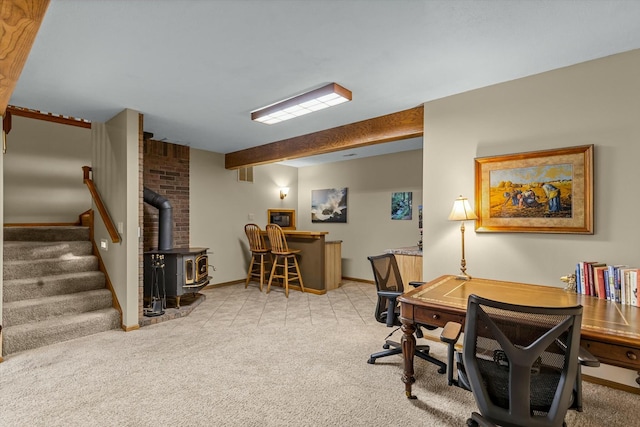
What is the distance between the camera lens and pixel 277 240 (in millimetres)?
5258

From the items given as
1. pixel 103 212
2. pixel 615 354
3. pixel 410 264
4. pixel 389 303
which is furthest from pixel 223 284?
pixel 615 354

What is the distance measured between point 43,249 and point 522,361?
4.98 meters

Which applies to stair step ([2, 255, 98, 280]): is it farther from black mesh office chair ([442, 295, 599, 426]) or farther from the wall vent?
black mesh office chair ([442, 295, 599, 426])

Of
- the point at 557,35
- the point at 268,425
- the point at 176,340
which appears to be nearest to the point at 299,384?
the point at 268,425

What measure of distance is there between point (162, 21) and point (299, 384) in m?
2.58

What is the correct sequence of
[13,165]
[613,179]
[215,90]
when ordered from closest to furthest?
[613,179] < [215,90] < [13,165]

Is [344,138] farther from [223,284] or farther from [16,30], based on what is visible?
[223,284]

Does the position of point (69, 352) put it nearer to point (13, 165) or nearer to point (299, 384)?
point (299, 384)

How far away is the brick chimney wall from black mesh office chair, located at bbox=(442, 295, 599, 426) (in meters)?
4.49

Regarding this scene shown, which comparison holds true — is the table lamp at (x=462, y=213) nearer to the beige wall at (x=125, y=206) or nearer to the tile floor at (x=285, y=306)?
the tile floor at (x=285, y=306)

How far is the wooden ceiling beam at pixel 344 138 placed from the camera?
3.46 m

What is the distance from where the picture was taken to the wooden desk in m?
1.55

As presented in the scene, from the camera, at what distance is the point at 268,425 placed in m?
1.89

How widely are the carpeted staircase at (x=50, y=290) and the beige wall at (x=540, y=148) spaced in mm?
3685
